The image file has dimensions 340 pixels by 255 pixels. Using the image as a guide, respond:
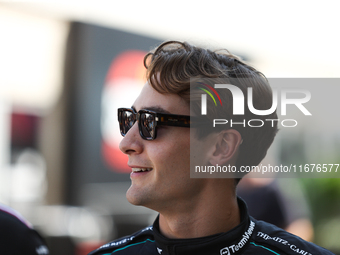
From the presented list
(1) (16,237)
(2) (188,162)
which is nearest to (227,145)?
(2) (188,162)

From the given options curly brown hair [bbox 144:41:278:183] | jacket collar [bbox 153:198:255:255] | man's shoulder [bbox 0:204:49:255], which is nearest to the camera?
jacket collar [bbox 153:198:255:255]

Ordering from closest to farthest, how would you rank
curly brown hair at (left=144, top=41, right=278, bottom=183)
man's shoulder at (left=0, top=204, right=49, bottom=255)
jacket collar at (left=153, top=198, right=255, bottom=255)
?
jacket collar at (left=153, top=198, right=255, bottom=255), curly brown hair at (left=144, top=41, right=278, bottom=183), man's shoulder at (left=0, top=204, right=49, bottom=255)

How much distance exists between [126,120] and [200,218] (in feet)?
2.20

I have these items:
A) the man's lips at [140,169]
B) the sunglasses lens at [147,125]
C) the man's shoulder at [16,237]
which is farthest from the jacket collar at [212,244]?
the man's shoulder at [16,237]

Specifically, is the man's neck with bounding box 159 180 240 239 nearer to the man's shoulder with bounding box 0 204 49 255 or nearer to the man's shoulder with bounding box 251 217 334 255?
the man's shoulder with bounding box 251 217 334 255

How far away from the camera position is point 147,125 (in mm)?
1928

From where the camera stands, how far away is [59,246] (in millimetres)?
5707

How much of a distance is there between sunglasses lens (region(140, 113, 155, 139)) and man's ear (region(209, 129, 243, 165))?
36cm

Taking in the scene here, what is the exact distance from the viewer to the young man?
1.88m

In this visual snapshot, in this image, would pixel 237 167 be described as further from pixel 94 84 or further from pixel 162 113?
pixel 94 84

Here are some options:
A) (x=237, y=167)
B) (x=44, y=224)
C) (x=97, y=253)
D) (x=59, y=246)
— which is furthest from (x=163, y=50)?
(x=44, y=224)

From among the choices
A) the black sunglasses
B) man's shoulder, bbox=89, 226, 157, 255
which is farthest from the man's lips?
man's shoulder, bbox=89, 226, 157, 255

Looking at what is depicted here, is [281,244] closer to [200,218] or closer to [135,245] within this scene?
[200,218]

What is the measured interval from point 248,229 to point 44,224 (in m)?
5.12
